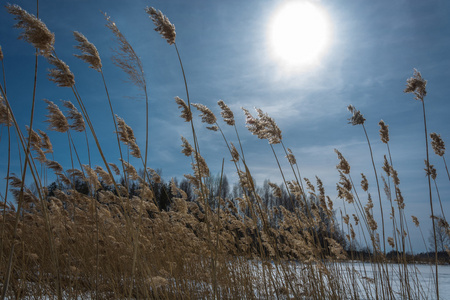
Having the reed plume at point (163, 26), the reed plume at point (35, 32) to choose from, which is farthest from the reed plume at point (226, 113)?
the reed plume at point (35, 32)

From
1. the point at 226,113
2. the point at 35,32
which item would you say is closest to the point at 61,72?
the point at 35,32

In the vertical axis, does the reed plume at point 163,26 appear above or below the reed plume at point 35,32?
above

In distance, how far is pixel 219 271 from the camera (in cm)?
377

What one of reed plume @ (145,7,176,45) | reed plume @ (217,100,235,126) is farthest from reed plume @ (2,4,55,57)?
reed plume @ (217,100,235,126)

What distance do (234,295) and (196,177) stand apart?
1531 mm

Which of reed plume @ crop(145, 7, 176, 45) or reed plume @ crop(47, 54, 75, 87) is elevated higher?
reed plume @ crop(145, 7, 176, 45)

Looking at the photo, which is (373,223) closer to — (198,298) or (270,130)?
(270,130)

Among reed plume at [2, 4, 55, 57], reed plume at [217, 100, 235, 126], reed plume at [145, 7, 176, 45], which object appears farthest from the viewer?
reed plume at [217, 100, 235, 126]

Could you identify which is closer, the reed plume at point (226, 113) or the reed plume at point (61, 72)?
the reed plume at point (61, 72)

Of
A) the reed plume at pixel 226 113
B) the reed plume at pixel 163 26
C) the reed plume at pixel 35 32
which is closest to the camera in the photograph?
the reed plume at pixel 35 32

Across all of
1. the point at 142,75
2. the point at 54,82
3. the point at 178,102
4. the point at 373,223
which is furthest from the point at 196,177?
the point at 373,223

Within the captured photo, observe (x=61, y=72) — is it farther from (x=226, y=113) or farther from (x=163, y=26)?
(x=226, y=113)

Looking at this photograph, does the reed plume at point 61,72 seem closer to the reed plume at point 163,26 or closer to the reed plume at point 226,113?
the reed plume at point 163,26

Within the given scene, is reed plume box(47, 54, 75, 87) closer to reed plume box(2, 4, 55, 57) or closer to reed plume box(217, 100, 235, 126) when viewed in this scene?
reed plume box(2, 4, 55, 57)
